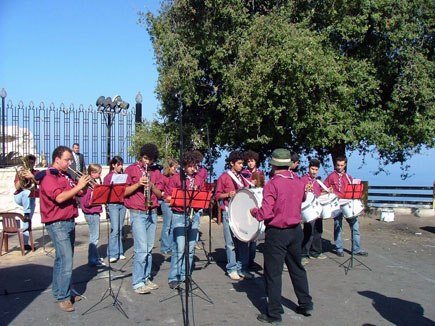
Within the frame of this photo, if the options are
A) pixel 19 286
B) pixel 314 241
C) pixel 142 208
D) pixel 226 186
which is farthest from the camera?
pixel 314 241

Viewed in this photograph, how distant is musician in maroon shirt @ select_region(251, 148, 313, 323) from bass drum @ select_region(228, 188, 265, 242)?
0.56 meters

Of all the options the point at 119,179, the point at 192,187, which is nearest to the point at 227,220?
the point at 192,187

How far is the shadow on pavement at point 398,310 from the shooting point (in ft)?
18.0

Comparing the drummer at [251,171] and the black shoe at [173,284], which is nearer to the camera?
the black shoe at [173,284]

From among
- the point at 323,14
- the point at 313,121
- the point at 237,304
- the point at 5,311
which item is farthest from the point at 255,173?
the point at 323,14

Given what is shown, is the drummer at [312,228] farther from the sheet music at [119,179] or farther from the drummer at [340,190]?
the sheet music at [119,179]

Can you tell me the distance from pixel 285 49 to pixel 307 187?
421 cm

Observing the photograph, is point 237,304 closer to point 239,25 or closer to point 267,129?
point 267,129

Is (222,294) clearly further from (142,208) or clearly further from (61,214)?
(61,214)

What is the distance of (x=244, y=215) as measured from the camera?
6371 millimetres

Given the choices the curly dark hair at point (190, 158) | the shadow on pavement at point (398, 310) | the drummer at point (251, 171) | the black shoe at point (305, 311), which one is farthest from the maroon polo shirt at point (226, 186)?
the shadow on pavement at point (398, 310)

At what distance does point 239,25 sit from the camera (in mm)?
12062

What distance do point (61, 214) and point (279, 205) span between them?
2.79m

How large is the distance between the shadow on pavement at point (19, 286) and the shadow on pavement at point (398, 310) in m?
4.81
